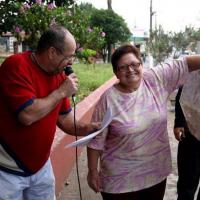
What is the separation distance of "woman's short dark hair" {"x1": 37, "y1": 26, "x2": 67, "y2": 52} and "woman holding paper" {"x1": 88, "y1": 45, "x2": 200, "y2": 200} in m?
0.44

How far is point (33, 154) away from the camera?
2361 millimetres

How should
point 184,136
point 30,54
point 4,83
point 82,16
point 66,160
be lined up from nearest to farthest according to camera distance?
point 4,83, point 30,54, point 184,136, point 66,160, point 82,16

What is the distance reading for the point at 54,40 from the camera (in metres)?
2.27

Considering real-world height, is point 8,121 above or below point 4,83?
below

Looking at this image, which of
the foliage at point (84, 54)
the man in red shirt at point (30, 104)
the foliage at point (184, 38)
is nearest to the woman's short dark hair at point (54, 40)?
the man in red shirt at point (30, 104)

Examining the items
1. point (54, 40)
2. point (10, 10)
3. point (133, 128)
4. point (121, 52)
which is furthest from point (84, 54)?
point (54, 40)

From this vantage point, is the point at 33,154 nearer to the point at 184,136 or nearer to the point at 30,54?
the point at 30,54

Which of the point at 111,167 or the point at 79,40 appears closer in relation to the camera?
the point at 111,167

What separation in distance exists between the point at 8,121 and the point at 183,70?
109 centimetres

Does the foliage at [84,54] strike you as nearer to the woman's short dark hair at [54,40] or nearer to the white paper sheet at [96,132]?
the white paper sheet at [96,132]

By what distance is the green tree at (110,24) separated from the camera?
98.3ft

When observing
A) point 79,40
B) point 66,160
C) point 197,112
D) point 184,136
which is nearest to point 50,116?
point 197,112

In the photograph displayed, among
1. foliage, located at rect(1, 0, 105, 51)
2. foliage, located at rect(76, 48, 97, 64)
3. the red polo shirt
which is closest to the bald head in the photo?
the red polo shirt

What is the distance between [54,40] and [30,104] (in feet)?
1.23
